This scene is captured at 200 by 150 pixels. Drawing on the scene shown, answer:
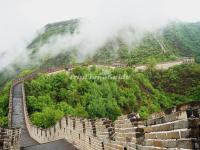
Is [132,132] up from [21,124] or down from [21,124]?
down

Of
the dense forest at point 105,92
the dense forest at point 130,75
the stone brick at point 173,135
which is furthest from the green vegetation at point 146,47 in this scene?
the stone brick at point 173,135

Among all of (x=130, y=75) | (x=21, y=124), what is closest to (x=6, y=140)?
(x=21, y=124)

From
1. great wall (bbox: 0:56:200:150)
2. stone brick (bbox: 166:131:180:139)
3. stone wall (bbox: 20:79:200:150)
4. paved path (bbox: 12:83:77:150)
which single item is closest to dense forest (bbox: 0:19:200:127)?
paved path (bbox: 12:83:77:150)

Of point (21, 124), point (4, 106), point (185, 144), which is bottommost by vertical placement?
point (185, 144)

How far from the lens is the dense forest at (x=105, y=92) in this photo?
55531mm

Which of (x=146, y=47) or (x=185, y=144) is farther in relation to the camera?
(x=146, y=47)

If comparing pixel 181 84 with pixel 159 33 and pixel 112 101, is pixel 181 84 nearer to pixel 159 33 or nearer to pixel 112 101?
pixel 112 101

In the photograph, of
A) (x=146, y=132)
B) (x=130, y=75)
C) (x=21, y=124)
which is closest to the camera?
(x=146, y=132)

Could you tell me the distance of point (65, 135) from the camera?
2484 cm

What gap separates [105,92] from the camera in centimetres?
7000

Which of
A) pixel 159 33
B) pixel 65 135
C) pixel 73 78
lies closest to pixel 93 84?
pixel 73 78

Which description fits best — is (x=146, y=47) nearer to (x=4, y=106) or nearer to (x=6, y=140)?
(x=4, y=106)

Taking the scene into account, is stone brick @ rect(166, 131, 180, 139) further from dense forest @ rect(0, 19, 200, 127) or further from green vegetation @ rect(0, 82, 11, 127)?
green vegetation @ rect(0, 82, 11, 127)

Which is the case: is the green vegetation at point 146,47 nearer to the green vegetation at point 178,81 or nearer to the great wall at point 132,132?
the green vegetation at point 178,81
